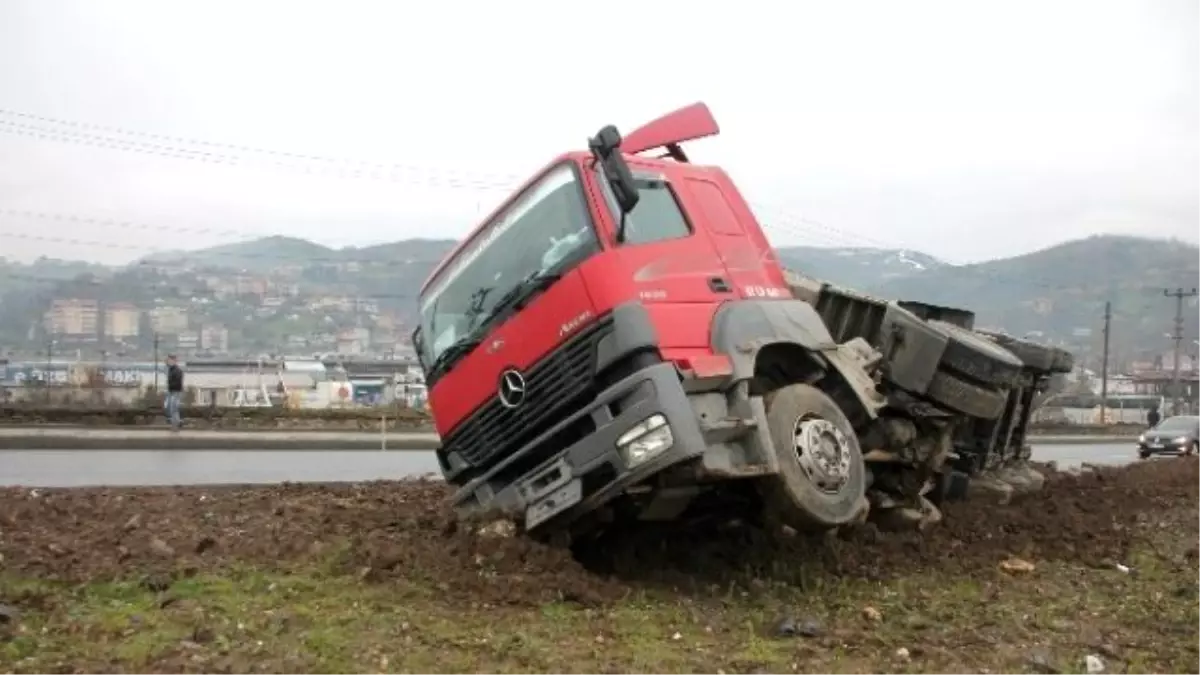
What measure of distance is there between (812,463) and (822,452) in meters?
0.13

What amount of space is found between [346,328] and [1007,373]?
43.0 m

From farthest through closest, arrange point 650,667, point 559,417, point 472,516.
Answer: point 472,516, point 559,417, point 650,667

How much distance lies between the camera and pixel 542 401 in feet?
20.9

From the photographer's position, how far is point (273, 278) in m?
52.8

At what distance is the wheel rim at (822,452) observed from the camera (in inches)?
254

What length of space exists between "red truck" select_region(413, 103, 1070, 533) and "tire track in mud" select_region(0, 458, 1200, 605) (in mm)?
404

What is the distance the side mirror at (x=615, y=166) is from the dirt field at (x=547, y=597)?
6.27 feet

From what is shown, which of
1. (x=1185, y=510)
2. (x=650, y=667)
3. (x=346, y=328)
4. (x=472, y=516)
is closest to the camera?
(x=650, y=667)

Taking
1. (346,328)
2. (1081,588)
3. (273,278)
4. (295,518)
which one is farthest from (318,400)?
(1081,588)

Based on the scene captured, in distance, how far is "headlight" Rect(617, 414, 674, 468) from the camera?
5816 millimetres

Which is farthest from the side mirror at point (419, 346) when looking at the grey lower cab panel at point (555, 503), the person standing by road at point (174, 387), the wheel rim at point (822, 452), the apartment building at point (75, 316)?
the apartment building at point (75, 316)

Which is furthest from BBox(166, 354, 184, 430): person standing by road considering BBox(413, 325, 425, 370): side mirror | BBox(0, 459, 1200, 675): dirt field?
BBox(413, 325, 425, 370): side mirror

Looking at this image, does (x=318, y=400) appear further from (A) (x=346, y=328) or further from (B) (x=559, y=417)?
(B) (x=559, y=417)

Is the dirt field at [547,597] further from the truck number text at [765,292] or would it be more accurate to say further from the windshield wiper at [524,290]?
the truck number text at [765,292]
